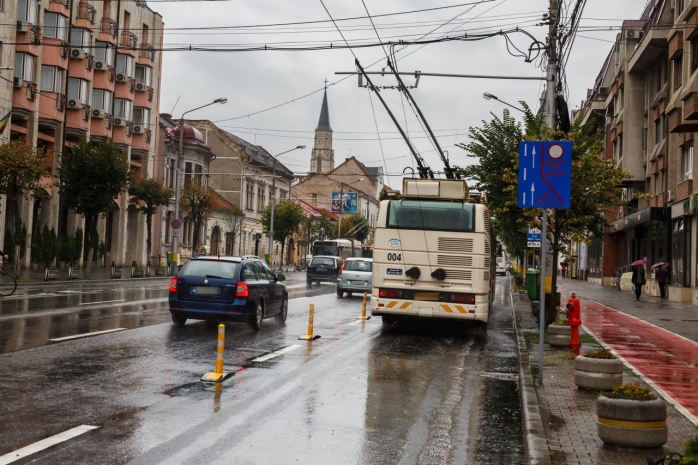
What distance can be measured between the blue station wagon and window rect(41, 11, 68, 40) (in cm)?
3055

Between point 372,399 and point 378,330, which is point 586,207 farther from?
point 372,399

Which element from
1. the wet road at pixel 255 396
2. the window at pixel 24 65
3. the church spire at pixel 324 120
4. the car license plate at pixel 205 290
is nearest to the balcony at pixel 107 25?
the window at pixel 24 65

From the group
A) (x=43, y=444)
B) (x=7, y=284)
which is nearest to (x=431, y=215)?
→ (x=43, y=444)

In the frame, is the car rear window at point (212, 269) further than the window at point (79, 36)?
No

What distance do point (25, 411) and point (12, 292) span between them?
1816 cm

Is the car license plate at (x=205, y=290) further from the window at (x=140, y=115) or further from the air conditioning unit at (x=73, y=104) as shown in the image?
the window at (x=140, y=115)

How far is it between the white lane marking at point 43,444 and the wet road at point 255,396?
2.4 inches

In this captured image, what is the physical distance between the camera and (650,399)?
23.7 ft

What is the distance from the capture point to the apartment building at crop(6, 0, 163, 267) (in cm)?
4156

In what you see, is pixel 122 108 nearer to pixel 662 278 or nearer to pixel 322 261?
pixel 322 261

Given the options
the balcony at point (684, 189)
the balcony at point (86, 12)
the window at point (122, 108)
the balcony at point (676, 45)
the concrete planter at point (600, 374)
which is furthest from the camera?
the window at point (122, 108)

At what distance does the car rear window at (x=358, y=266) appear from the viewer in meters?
33.1

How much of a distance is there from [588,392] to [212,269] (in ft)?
30.6

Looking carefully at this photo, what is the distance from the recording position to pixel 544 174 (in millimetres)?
→ 10773
